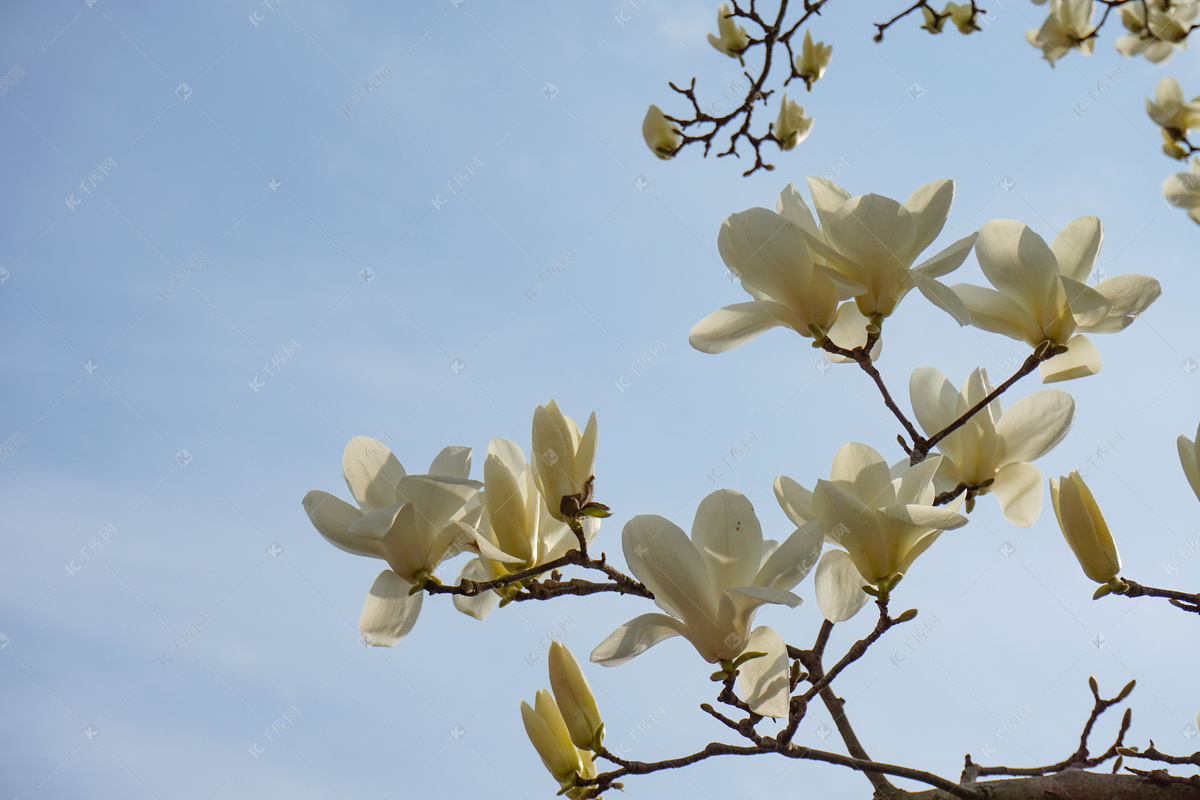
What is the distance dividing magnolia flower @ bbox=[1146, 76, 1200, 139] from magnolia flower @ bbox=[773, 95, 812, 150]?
1.03m

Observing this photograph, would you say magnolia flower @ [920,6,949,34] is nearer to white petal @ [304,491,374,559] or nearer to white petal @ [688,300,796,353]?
white petal @ [688,300,796,353]

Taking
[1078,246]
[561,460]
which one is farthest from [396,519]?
[1078,246]

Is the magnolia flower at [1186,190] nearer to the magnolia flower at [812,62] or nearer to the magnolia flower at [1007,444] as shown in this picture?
the magnolia flower at [812,62]

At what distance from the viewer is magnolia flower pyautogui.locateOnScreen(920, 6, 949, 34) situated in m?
2.51

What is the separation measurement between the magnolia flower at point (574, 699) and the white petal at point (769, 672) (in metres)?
0.19

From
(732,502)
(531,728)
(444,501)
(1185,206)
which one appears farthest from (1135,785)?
(1185,206)

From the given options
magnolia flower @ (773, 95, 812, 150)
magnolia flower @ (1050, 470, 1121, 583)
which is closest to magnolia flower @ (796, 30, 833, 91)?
magnolia flower @ (773, 95, 812, 150)

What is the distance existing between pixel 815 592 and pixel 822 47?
246cm

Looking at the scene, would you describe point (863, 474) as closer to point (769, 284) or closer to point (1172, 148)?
point (769, 284)

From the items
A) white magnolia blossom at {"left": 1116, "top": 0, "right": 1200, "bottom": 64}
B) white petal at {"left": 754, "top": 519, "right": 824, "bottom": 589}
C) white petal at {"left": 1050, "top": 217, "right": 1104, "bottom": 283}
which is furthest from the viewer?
white magnolia blossom at {"left": 1116, "top": 0, "right": 1200, "bottom": 64}

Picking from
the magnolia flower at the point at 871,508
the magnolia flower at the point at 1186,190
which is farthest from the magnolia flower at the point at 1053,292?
the magnolia flower at the point at 1186,190

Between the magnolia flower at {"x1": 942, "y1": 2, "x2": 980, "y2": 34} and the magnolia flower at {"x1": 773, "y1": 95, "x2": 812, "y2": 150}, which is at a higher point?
the magnolia flower at {"x1": 942, "y1": 2, "x2": 980, "y2": 34}

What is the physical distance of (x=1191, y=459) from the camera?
0.87 m

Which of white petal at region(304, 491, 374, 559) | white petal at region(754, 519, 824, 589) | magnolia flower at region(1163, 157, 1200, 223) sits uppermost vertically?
magnolia flower at region(1163, 157, 1200, 223)
